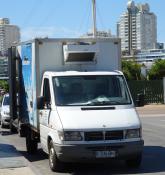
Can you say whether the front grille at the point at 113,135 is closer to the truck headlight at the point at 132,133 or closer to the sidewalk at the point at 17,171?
the truck headlight at the point at 132,133

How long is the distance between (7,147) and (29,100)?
163 cm

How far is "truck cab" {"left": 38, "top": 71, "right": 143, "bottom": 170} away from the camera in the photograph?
10.2 m

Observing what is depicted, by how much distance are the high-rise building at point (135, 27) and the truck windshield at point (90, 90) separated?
155178 millimetres

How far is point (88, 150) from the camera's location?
10195mm

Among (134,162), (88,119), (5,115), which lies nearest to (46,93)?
(88,119)

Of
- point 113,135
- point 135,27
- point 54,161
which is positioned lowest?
point 54,161

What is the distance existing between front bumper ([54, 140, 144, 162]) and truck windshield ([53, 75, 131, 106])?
3.73 ft

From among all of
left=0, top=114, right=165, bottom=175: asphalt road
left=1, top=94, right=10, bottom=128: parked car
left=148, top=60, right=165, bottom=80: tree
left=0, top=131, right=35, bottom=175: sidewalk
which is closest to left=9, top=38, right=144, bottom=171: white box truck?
left=0, top=114, right=165, bottom=175: asphalt road

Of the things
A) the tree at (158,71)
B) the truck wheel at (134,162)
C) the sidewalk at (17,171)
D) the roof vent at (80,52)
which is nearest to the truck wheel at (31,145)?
the roof vent at (80,52)

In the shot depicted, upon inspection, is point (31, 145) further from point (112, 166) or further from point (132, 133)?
point (132, 133)

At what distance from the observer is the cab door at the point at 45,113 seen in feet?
37.1

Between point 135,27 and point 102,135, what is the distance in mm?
172095

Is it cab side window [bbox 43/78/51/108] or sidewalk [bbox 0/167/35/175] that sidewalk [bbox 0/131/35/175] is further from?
cab side window [bbox 43/78/51/108]

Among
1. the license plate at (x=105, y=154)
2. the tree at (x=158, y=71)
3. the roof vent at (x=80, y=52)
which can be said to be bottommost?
the tree at (x=158, y=71)
